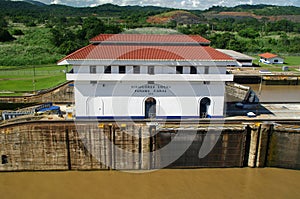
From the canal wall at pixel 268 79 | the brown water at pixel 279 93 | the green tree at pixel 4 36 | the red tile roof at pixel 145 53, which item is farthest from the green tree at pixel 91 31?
the red tile roof at pixel 145 53

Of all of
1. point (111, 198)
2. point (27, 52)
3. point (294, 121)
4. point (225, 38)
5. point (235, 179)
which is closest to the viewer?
point (111, 198)

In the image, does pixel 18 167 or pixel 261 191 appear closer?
pixel 261 191

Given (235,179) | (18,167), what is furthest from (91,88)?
(235,179)

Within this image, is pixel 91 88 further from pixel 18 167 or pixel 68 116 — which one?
pixel 18 167

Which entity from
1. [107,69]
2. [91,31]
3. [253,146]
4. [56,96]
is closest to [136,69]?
[107,69]

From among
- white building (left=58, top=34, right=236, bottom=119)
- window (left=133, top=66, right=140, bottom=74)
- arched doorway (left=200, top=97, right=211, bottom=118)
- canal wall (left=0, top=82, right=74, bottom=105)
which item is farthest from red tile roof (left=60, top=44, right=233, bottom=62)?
canal wall (left=0, top=82, right=74, bottom=105)

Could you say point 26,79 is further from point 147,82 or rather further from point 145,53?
point 147,82

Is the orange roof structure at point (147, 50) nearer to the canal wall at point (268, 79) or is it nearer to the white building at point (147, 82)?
the white building at point (147, 82)
